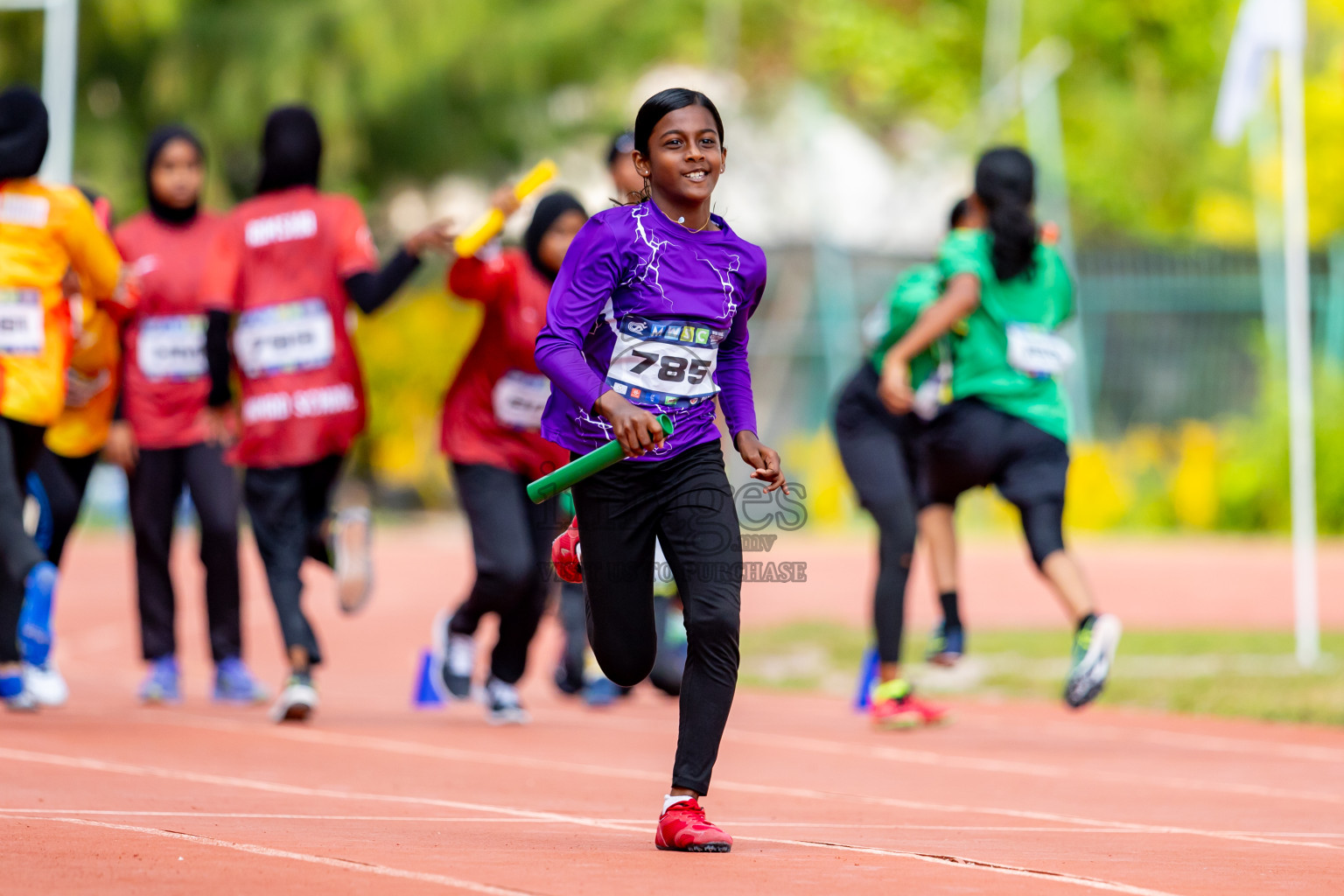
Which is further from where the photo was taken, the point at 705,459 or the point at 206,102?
the point at 206,102

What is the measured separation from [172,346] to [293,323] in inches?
38.3

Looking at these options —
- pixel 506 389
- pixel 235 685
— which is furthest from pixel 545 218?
pixel 235 685

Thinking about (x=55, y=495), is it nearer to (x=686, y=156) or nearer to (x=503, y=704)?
(x=503, y=704)

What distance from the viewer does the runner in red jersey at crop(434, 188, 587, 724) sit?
816 centimetres

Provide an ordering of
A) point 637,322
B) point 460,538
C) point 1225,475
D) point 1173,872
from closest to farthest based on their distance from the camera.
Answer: point 1173,872
point 637,322
point 1225,475
point 460,538

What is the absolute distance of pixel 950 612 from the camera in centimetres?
863

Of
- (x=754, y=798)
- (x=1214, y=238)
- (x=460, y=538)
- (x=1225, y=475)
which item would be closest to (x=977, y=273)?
(x=754, y=798)

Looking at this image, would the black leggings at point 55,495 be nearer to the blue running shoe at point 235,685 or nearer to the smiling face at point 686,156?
the blue running shoe at point 235,685

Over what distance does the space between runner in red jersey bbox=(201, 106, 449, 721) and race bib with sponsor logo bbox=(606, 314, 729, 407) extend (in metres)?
3.27

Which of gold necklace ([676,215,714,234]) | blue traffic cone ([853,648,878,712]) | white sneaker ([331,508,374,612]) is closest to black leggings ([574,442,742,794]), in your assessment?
gold necklace ([676,215,714,234])

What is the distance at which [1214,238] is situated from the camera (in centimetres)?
3016

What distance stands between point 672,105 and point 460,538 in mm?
17011

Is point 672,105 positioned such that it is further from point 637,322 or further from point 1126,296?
point 1126,296

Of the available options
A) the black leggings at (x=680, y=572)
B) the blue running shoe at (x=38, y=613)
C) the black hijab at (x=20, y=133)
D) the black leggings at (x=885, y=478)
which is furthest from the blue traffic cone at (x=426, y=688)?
the black leggings at (x=680, y=572)
